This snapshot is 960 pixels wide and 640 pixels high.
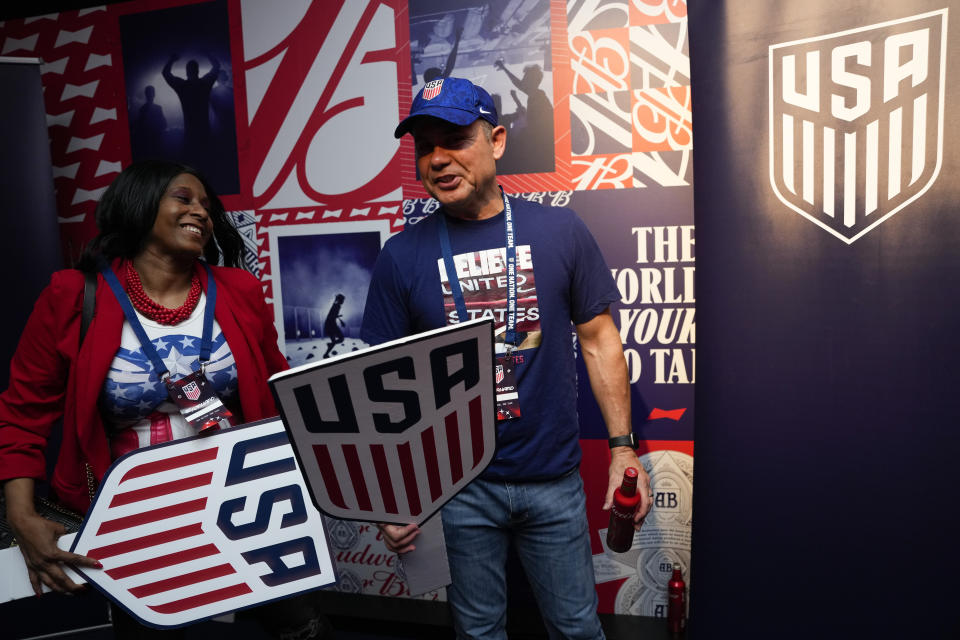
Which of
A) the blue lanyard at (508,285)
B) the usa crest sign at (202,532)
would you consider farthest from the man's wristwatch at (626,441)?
the usa crest sign at (202,532)

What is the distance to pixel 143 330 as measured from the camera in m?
1.21

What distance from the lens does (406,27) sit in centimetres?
218

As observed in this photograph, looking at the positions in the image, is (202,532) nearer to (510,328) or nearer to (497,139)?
(510,328)

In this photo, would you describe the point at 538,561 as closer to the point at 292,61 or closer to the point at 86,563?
the point at 86,563

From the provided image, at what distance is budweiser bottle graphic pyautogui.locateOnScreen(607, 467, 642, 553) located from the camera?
124 cm

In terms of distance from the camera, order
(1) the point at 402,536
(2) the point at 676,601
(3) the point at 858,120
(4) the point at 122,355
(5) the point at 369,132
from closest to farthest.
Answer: (1) the point at 402,536 < (4) the point at 122,355 < (3) the point at 858,120 < (2) the point at 676,601 < (5) the point at 369,132

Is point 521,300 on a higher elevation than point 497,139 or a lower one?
lower

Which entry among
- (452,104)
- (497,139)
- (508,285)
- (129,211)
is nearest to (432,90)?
(452,104)

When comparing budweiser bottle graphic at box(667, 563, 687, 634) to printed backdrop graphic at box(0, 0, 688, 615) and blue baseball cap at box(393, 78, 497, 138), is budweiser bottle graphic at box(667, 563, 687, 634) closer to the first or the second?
printed backdrop graphic at box(0, 0, 688, 615)

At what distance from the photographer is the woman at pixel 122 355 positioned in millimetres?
1156

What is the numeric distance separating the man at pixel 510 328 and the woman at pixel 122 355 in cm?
37

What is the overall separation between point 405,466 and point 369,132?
5.89 ft

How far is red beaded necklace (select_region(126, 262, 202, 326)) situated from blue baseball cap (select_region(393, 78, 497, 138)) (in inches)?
25.3

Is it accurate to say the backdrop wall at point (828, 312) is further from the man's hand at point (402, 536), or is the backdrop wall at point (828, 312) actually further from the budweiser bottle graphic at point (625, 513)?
the man's hand at point (402, 536)
